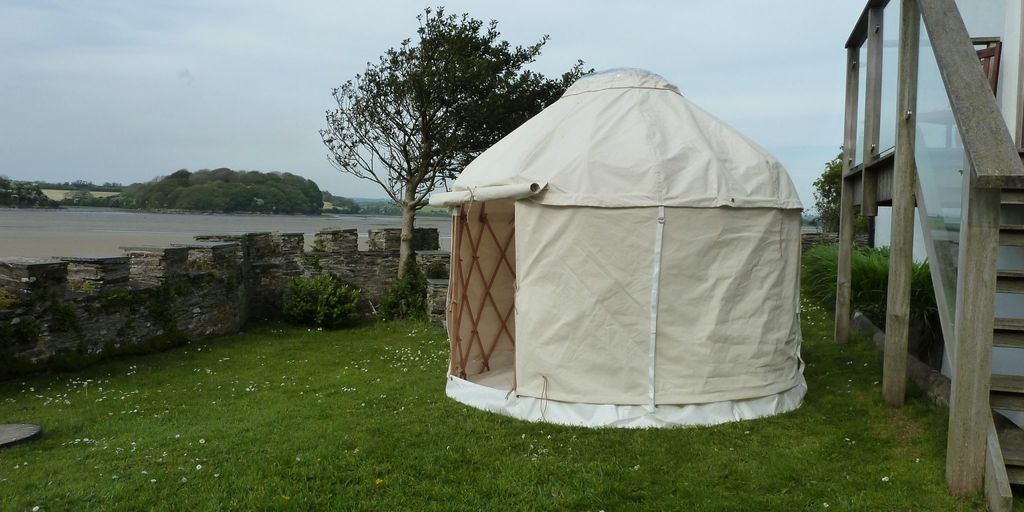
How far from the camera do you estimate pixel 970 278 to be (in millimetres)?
3062

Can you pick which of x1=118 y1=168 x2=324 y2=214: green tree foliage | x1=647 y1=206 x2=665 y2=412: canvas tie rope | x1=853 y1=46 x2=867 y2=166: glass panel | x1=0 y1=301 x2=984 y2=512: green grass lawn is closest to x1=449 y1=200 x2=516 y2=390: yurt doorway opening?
x1=0 y1=301 x2=984 y2=512: green grass lawn

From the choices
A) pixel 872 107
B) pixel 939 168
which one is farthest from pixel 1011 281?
pixel 872 107

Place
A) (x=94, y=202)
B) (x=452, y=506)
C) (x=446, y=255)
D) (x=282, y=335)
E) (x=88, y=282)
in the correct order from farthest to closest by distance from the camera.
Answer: (x=94, y=202) < (x=446, y=255) < (x=282, y=335) < (x=88, y=282) < (x=452, y=506)

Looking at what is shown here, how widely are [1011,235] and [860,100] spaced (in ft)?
12.4

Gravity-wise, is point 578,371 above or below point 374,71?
below

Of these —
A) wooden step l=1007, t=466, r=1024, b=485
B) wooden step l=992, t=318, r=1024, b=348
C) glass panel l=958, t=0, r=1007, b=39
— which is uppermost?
glass panel l=958, t=0, r=1007, b=39

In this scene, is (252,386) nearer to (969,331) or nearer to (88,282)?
(88,282)

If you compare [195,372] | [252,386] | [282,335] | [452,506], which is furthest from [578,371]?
[282,335]

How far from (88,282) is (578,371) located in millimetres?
4761

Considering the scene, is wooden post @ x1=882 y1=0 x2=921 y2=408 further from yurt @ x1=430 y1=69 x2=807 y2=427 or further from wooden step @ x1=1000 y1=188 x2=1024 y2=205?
wooden step @ x1=1000 y1=188 x2=1024 y2=205

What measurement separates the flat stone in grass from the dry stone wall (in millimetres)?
1505

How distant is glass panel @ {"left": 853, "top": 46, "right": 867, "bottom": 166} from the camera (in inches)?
251

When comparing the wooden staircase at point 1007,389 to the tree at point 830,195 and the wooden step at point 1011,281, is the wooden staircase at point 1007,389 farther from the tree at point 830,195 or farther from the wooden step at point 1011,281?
the tree at point 830,195

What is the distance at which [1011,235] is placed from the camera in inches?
130
